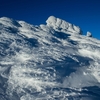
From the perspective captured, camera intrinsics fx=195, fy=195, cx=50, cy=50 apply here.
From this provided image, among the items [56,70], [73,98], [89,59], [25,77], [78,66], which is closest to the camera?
[73,98]

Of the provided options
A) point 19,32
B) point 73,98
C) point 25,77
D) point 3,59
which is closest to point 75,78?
point 73,98

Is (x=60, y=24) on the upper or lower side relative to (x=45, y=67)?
upper

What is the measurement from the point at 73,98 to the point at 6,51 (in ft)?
96.6

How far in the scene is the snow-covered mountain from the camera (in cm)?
4641

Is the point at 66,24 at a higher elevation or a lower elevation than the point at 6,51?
higher

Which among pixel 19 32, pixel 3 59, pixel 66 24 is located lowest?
pixel 3 59

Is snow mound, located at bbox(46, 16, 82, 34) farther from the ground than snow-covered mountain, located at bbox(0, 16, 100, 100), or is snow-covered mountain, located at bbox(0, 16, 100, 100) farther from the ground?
snow mound, located at bbox(46, 16, 82, 34)

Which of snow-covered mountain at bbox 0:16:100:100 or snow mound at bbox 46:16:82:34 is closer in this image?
snow-covered mountain at bbox 0:16:100:100

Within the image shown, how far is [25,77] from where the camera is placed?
51.5 metres

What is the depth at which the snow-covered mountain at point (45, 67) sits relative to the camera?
46.4 meters

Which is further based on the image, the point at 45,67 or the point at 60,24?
the point at 60,24

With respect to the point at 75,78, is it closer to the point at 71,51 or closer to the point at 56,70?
the point at 56,70

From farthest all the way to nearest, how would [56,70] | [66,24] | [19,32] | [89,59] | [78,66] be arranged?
[66,24]
[19,32]
[89,59]
[78,66]
[56,70]

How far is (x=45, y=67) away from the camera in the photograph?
5738 cm
